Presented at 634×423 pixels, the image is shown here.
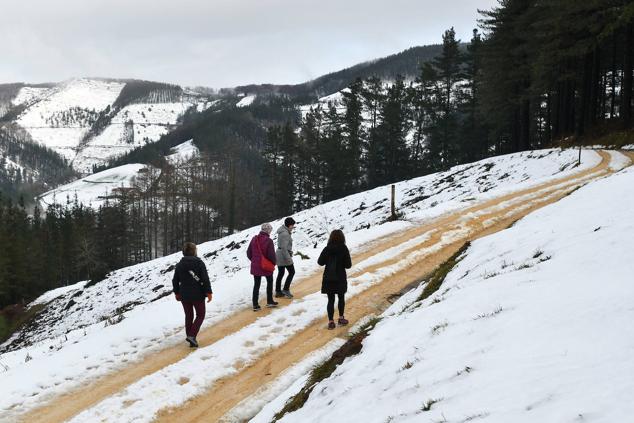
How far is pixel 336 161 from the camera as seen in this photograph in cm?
6319

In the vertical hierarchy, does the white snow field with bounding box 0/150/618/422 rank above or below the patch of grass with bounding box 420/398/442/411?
below

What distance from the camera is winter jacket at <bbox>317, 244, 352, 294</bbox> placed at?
965 cm

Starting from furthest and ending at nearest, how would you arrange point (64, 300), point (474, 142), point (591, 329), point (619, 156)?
1. point (474, 142)
2. point (64, 300)
3. point (619, 156)
4. point (591, 329)

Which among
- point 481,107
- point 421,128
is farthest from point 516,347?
point 421,128

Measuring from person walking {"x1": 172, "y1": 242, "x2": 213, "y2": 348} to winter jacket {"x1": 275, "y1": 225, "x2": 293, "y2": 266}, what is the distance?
8.28 ft

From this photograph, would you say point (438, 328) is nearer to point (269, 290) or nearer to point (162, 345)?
point (269, 290)

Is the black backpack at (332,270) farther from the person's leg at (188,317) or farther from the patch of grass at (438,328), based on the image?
the patch of grass at (438,328)

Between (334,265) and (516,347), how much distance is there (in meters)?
5.38

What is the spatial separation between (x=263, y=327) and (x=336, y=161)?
2123 inches

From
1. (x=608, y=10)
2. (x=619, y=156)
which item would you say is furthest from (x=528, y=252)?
(x=608, y=10)

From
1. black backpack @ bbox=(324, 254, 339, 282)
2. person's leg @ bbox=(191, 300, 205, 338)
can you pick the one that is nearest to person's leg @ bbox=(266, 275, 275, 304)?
person's leg @ bbox=(191, 300, 205, 338)

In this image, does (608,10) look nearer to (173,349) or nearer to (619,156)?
(619,156)

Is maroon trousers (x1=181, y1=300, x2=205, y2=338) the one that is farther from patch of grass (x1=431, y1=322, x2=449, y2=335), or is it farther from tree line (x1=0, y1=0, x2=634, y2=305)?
tree line (x1=0, y1=0, x2=634, y2=305)

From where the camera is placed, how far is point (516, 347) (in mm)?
4574
